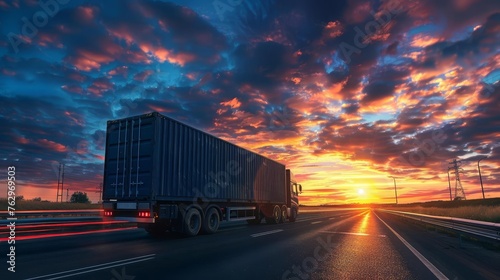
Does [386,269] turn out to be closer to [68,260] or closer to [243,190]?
[68,260]

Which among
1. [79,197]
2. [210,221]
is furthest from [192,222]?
[79,197]

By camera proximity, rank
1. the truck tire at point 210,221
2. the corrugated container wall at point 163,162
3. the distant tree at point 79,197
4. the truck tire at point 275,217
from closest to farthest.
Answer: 1. the corrugated container wall at point 163,162
2. the truck tire at point 210,221
3. the truck tire at point 275,217
4. the distant tree at point 79,197

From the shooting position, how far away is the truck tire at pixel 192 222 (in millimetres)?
12375

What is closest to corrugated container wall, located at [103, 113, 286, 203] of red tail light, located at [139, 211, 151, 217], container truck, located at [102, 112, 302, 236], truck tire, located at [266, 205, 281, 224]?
container truck, located at [102, 112, 302, 236]

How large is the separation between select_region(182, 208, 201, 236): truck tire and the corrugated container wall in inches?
23.7

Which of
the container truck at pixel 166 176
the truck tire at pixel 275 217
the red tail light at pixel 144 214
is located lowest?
the truck tire at pixel 275 217

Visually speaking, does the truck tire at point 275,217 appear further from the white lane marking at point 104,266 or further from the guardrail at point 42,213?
the white lane marking at point 104,266

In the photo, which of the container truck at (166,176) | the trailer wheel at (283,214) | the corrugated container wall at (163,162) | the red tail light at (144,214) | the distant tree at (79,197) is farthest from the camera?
the distant tree at (79,197)

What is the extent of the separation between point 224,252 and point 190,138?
625 cm

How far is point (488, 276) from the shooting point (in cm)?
606

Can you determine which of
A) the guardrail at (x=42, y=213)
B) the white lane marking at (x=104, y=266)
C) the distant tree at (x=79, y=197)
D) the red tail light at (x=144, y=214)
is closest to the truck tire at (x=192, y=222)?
the red tail light at (x=144, y=214)

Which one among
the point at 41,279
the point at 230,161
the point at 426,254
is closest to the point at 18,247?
the point at 41,279

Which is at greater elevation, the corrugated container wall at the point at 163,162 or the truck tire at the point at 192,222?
the corrugated container wall at the point at 163,162

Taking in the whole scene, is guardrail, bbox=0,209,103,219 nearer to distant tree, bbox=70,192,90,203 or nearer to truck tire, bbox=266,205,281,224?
truck tire, bbox=266,205,281,224
